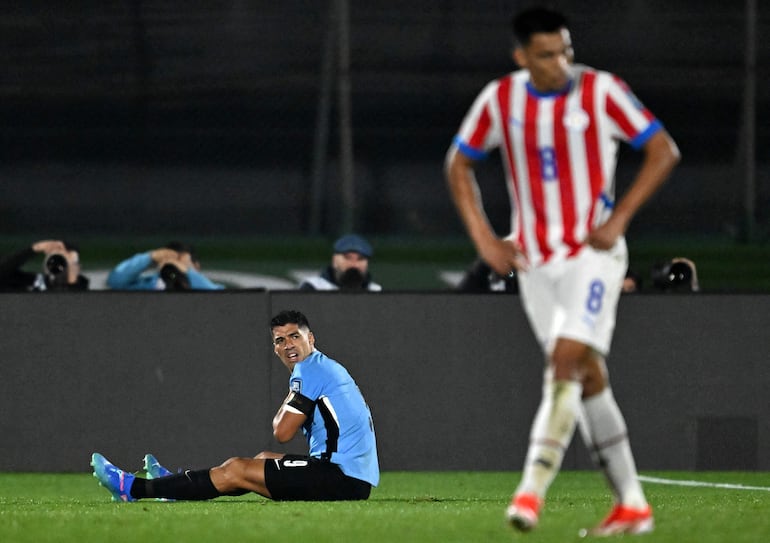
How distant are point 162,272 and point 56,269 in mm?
788

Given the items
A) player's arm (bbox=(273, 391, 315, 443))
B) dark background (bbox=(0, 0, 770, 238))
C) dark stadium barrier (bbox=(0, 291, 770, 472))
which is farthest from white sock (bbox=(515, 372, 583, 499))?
dark background (bbox=(0, 0, 770, 238))

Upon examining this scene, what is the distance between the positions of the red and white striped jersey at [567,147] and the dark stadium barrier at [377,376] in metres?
6.04

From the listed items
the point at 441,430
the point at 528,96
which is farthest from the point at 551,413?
the point at 441,430

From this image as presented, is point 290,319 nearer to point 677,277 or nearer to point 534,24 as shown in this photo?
point 534,24

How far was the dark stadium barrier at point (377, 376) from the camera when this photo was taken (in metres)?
11.6

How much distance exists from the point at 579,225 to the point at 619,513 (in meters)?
0.99

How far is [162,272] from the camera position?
1205cm

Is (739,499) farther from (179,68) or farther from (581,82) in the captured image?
(179,68)

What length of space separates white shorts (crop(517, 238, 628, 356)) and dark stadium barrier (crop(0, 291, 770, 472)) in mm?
5988

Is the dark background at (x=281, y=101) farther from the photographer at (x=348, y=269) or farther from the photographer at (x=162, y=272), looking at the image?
the photographer at (x=348, y=269)

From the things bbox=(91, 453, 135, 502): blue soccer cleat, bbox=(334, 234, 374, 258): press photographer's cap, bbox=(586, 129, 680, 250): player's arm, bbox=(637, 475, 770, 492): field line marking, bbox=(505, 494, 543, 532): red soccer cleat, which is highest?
bbox=(586, 129, 680, 250): player's arm

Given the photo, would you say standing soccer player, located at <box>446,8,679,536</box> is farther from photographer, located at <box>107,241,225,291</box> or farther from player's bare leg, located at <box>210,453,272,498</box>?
photographer, located at <box>107,241,225,291</box>

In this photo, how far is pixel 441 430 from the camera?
11.7m

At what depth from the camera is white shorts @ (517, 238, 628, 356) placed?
5543mm
